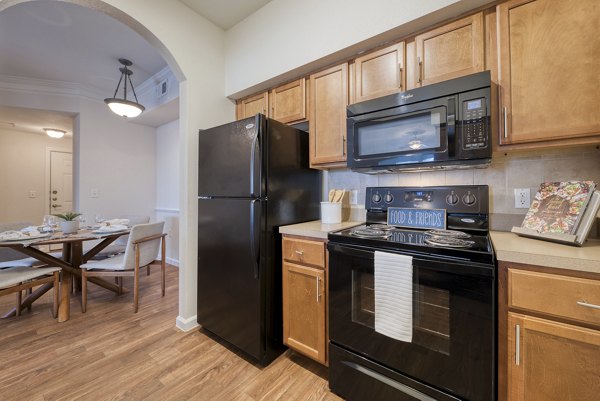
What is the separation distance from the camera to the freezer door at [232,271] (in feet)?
5.26

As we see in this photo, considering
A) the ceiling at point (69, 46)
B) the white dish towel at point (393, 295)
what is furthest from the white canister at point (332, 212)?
the ceiling at point (69, 46)

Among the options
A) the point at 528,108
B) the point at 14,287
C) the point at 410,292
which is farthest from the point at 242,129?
the point at 14,287

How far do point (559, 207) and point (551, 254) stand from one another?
1.43ft

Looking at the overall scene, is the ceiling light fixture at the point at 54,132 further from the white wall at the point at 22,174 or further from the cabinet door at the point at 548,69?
the cabinet door at the point at 548,69

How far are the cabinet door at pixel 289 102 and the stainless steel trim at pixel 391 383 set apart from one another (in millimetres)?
1731

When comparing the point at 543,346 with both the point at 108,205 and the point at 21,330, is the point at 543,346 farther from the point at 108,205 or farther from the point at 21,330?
the point at 108,205

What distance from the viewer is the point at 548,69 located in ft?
3.77

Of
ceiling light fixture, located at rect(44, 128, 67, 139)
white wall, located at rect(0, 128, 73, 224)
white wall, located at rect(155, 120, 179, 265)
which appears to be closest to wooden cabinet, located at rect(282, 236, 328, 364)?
white wall, located at rect(155, 120, 179, 265)

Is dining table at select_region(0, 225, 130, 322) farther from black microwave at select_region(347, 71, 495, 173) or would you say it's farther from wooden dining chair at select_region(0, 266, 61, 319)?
black microwave at select_region(347, 71, 495, 173)

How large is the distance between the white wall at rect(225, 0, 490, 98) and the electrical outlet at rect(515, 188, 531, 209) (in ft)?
3.46

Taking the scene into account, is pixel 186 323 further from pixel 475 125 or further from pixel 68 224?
pixel 475 125

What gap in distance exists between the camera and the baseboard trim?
205 centimetres

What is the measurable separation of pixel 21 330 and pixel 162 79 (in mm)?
3069

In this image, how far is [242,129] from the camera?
5.51ft
